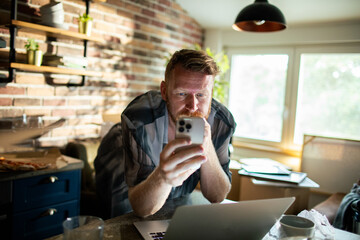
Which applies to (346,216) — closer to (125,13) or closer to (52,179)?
(52,179)

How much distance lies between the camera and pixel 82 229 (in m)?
0.67

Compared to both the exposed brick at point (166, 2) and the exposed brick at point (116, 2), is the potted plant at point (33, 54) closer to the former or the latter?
the exposed brick at point (116, 2)

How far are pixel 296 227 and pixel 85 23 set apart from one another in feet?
6.90

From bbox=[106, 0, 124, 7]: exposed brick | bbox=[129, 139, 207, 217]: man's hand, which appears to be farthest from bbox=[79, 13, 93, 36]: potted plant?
bbox=[129, 139, 207, 217]: man's hand

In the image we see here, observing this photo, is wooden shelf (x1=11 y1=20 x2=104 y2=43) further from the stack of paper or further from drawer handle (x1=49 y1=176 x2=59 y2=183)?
the stack of paper

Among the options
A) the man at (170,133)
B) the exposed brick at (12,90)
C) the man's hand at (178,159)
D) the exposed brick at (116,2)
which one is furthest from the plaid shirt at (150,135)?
the exposed brick at (116,2)

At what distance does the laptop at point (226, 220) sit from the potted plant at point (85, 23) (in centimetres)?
205

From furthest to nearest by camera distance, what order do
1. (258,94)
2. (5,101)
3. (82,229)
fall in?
(258,94), (5,101), (82,229)

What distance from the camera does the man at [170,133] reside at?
1006 millimetres

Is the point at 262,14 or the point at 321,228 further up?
the point at 262,14

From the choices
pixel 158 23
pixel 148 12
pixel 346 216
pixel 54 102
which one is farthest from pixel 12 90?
pixel 346 216

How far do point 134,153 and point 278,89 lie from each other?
2.77 m

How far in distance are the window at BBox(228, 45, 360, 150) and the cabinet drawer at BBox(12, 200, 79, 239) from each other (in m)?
2.38

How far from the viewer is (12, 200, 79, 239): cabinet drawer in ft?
5.54
